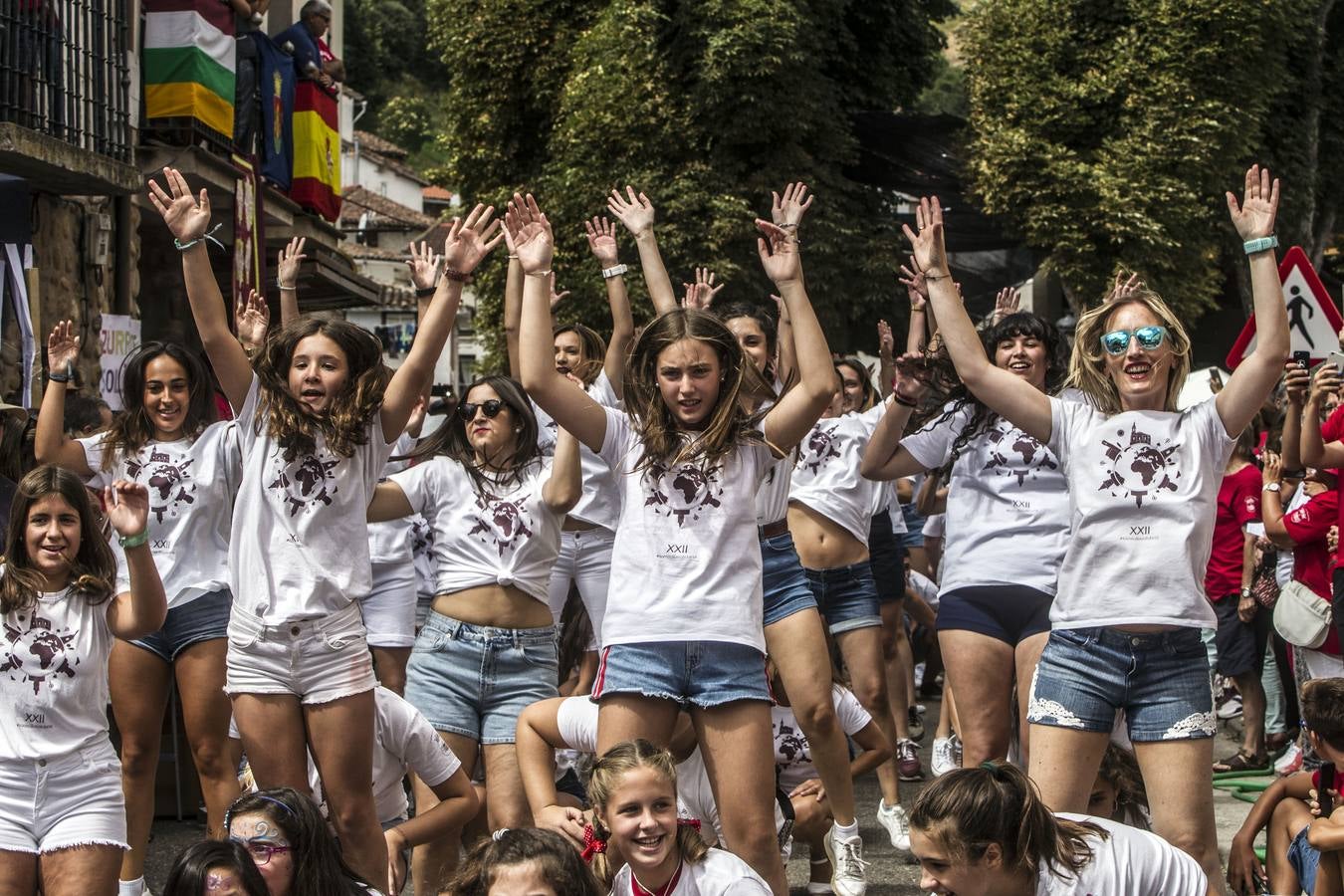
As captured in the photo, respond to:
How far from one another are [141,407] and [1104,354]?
3.29 meters

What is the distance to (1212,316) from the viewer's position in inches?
1348

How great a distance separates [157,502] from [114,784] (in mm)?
1159

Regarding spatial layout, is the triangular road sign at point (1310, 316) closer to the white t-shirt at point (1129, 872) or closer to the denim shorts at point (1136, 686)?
the denim shorts at point (1136, 686)

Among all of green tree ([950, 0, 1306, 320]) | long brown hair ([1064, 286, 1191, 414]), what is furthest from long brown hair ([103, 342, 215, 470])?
green tree ([950, 0, 1306, 320])

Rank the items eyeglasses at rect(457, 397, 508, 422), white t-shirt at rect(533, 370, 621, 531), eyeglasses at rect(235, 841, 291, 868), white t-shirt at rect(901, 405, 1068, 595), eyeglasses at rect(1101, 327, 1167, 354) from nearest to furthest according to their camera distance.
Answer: eyeglasses at rect(235, 841, 291, 868), eyeglasses at rect(1101, 327, 1167, 354), white t-shirt at rect(901, 405, 1068, 595), eyeglasses at rect(457, 397, 508, 422), white t-shirt at rect(533, 370, 621, 531)

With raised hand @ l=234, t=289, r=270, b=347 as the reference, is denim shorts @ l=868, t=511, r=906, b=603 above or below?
below

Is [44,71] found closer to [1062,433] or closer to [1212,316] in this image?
[1062,433]

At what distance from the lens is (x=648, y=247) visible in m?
5.89

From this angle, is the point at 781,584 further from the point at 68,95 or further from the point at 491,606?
the point at 68,95

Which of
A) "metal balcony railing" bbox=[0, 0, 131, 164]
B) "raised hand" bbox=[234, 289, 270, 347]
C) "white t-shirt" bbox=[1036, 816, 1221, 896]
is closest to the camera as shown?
"white t-shirt" bbox=[1036, 816, 1221, 896]

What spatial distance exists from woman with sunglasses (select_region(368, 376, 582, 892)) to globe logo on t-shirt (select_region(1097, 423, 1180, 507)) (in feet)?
5.92

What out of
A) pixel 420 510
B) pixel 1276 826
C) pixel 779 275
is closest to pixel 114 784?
pixel 420 510

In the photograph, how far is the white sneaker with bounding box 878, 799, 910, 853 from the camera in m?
7.39

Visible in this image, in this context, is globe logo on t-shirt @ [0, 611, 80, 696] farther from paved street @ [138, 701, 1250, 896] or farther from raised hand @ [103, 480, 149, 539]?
paved street @ [138, 701, 1250, 896]
